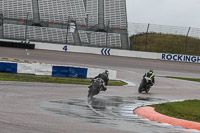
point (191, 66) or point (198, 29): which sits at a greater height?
point (198, 29)

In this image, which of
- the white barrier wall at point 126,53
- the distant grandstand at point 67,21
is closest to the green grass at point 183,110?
the white barrier wall at point 126,53

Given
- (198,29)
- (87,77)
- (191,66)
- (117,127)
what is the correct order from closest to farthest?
1. (117,127)
2. (87,77)
3. (191,66)
4. (198,29)

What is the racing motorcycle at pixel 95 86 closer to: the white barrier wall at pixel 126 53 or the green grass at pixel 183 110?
the green grass at pixel 183 110

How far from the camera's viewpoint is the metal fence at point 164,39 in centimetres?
4388

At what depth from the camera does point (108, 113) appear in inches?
430

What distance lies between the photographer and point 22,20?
50062 mm

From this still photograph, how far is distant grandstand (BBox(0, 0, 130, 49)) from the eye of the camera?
48.5 m

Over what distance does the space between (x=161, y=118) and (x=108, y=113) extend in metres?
1.57

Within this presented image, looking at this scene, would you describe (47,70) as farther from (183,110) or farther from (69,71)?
(183,110)

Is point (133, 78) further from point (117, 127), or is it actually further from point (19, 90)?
point (117, 127)

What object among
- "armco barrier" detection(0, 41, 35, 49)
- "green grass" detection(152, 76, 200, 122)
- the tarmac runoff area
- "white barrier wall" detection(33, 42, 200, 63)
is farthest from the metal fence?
the tarmac runoff area

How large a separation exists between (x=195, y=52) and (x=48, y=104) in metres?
35.9

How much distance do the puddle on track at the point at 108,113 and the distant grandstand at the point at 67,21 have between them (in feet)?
109

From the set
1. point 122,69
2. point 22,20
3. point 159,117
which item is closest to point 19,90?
point 159,117
